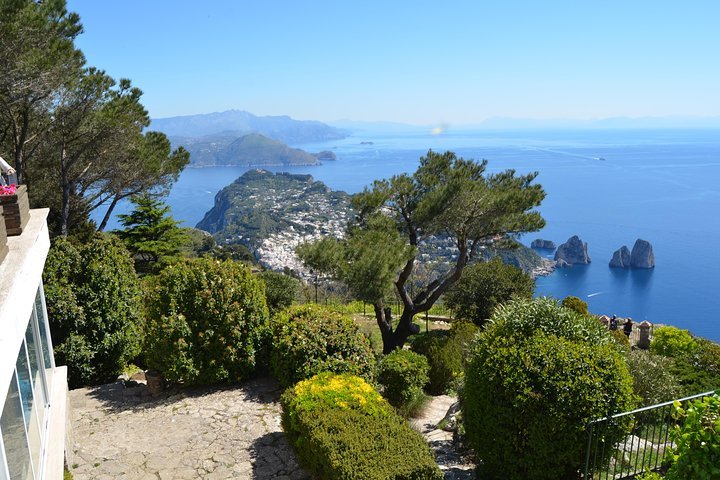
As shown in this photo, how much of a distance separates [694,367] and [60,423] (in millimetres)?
10495

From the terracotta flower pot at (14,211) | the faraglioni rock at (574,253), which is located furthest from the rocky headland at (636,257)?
the terracotta flower pot at (14,211)

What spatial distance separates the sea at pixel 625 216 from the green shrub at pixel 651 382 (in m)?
31.2

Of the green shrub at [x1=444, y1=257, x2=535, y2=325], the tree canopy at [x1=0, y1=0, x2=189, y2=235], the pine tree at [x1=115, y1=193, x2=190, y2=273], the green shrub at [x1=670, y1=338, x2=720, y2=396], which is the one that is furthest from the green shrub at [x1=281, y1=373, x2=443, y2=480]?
the pine tree at [x1=115, y1=193, x2=190, y2=273]

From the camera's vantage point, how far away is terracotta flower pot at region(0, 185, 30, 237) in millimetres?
4832

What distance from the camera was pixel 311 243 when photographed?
14.1 m

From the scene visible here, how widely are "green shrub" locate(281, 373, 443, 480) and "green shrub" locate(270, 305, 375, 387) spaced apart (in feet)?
3.86

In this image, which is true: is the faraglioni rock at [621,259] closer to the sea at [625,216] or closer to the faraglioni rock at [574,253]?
the sea at [625,216]

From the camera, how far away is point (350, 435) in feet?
17.9

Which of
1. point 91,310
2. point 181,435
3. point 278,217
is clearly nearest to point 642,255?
point 278,217

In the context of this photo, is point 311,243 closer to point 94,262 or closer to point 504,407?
point 94,262

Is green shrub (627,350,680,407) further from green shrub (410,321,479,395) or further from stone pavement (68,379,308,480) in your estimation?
stone pavement (68,379,308,480)

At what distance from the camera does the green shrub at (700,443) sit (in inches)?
119

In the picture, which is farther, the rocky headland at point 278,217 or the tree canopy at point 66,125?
the rocky headland at point 278,217

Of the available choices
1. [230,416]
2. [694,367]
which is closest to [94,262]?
[230,416]
